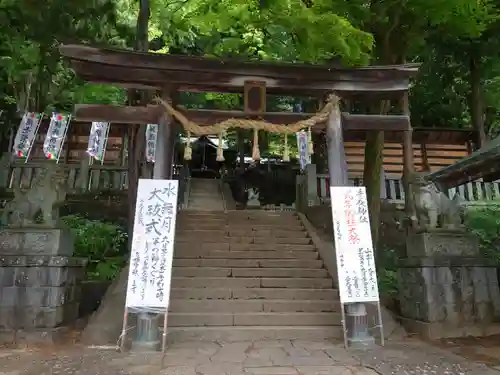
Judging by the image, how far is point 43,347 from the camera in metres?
6.46

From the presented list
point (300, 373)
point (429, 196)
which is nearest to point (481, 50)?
point (429, 196)

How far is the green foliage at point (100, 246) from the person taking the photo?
1002 cm

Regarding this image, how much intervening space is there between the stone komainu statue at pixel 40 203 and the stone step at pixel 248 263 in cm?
290

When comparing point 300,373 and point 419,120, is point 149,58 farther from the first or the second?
point 419,120

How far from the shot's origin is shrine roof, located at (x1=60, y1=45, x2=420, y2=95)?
6695 millimetres

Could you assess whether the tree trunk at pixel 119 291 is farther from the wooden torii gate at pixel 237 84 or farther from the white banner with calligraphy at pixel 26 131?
the white banner with calligraphy at pixel 26 131

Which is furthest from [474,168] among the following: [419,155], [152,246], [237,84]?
[419,155]

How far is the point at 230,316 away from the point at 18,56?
25.3ft

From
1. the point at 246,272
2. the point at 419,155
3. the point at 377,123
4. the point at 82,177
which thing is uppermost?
the point at 419,155

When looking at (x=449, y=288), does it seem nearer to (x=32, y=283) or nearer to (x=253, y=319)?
(x=253, y=319)

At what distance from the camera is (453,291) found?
23.6ft

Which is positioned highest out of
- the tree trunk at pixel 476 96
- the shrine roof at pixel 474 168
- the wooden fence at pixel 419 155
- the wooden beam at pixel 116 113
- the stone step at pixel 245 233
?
the tree trunk at pixel 476 96

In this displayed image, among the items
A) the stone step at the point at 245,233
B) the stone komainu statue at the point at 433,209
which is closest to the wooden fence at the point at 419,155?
the stone step at the point at 245,233

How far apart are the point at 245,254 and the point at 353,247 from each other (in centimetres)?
363
